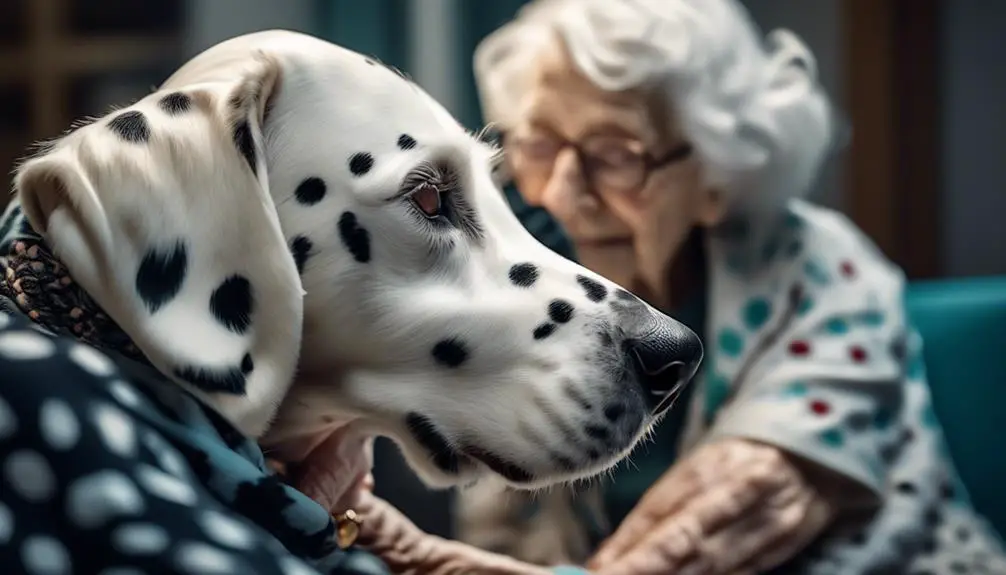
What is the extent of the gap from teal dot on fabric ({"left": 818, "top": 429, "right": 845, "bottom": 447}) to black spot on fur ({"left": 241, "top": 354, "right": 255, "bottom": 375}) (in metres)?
0.67

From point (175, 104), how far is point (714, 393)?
2.28 feet

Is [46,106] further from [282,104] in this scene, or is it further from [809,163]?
[809,163]

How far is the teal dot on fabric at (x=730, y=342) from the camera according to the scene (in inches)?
44.3

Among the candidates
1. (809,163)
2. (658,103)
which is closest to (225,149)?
(658,103)

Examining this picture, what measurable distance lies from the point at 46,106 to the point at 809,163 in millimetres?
766

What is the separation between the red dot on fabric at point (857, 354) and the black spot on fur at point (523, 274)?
1.98ft

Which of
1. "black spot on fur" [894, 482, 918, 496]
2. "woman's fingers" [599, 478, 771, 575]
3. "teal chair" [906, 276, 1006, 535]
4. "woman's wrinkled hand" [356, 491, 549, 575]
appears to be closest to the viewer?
"woman's wrinkled hand" [356, 491, 549, 575]

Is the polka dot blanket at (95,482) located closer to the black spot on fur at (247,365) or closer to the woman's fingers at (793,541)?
the black spot on fur at (247,365)

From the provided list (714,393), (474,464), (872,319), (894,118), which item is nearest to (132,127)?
(474,464)

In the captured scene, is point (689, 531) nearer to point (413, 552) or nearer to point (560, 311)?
point (413, 552)

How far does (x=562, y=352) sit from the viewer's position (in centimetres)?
60

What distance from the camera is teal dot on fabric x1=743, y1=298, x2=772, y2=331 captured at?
1142mm

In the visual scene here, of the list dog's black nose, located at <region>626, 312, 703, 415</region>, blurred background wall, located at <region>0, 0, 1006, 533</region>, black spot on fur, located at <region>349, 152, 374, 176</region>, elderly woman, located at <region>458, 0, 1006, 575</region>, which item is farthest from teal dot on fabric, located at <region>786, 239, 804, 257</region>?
black spot on fur, located at <region>349, 152, 374, 176</region>

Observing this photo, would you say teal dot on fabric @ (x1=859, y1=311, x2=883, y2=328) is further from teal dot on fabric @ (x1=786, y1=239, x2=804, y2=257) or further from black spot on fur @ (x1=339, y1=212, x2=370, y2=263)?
black spot on fur @ (x1=339, y1=212, x2=370, y2=263)
